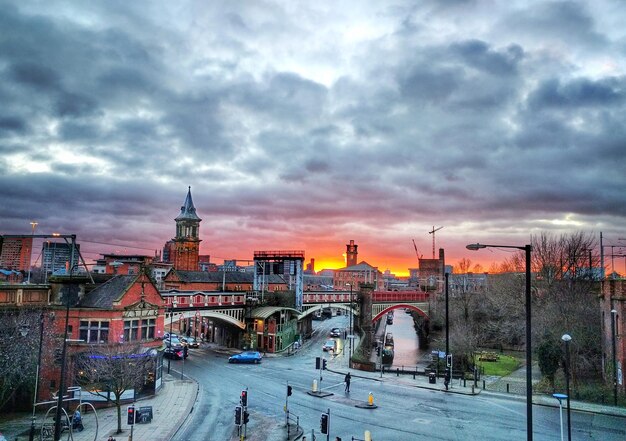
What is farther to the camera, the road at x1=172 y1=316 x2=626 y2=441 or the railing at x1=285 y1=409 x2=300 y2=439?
the railing at x1=285 y1=409 x2=300 y2=439

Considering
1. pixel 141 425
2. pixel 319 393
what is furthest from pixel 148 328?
pixel 319 393

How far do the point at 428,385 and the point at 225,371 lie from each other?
67.9 ft

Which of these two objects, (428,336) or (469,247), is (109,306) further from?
(428,336)

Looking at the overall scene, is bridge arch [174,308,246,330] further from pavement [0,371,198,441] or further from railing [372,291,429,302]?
railing [372,291,429,302]

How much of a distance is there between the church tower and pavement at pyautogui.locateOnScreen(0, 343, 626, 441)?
221ft

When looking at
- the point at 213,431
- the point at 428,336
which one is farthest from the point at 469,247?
the point at 428,336

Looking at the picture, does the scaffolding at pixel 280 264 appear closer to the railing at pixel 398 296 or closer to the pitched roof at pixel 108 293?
the railing at pixel 398 296

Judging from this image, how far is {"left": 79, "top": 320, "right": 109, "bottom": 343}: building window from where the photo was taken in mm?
34500

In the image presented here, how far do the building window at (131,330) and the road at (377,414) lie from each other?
712 centimetres

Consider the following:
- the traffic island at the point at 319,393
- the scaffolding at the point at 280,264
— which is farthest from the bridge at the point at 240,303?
the traffic island at the point at 319,393

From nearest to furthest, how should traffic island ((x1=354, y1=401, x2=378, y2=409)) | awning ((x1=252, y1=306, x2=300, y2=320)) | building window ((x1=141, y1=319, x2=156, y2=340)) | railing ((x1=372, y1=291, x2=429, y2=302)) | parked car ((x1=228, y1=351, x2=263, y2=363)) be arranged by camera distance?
traffic island ((x1=354, y1=401, x2=378, y2=409)) → building window ((x1=141, y1=319, x2=156, y2=340)) → parked car ((x1=228, y1=351, x2=263, y2=363)) → awning ((x1=252, y1=306, x2=300, y2=320)) → railing ((x1=372, y1=291, x2=429, y2=302))

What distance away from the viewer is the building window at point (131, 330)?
3559 centimetres

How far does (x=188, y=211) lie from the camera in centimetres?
11450

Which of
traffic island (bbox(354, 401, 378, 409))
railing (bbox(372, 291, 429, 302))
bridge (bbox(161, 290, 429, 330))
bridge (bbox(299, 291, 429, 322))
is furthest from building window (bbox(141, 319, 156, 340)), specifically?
railing (bbox(372, 291, 429, 302))
